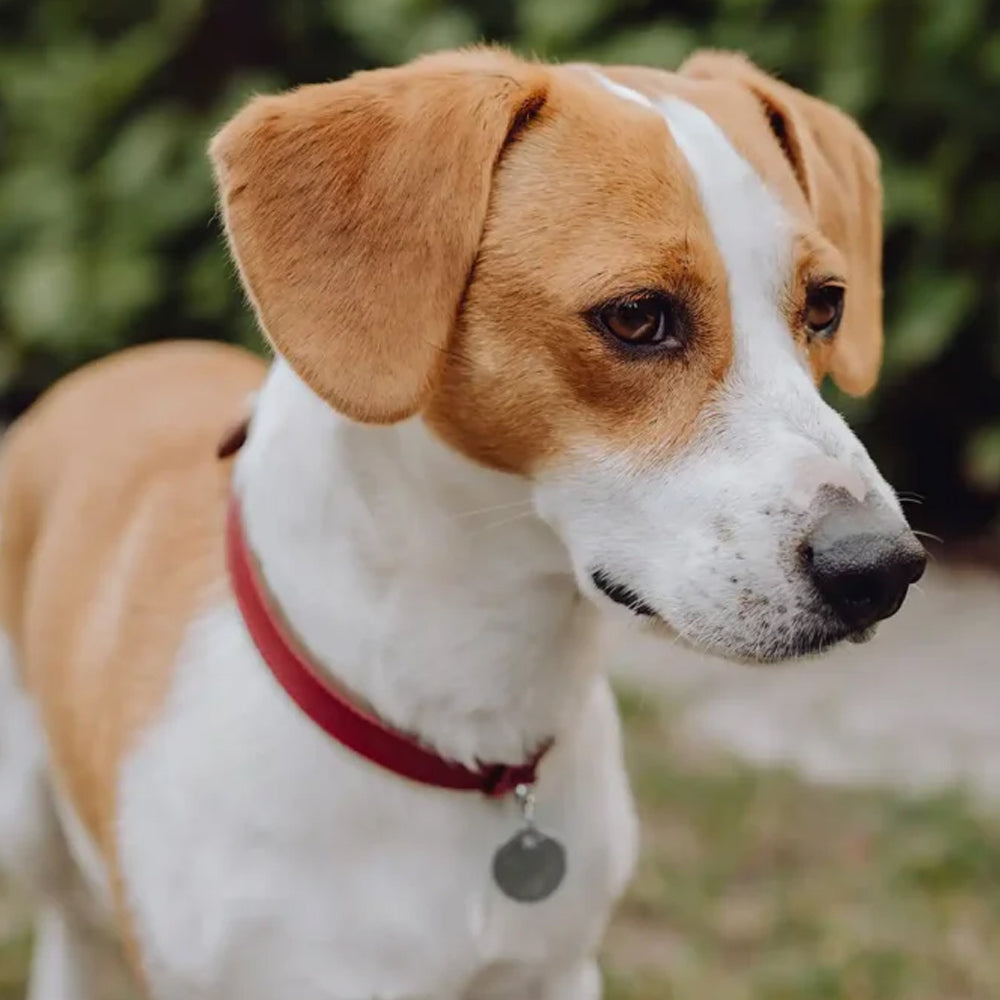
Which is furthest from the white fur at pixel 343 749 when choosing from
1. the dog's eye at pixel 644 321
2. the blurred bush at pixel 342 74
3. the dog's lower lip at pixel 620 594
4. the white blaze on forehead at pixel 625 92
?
the blurred bush at pixel 342 74

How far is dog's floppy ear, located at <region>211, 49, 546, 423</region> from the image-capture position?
7.22 feet

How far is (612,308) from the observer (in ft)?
7.09

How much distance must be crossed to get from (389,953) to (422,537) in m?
0.56

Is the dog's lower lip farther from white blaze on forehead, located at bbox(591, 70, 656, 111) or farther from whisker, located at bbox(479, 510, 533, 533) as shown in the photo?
white blaze on forehead, located at bbox(591, 70, 656, 111)

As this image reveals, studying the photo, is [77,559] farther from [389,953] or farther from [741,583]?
[741,583]

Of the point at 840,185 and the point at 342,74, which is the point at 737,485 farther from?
the point at 342,74

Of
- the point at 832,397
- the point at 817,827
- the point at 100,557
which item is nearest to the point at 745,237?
the point at 100,557

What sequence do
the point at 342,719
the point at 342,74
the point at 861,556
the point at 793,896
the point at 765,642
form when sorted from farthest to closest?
the point at 342,74 → the point at 793,896 → the point at 342,719 → the point at 765,642 → the point at 861,556

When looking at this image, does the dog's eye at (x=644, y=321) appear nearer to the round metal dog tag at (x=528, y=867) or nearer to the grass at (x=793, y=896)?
the round metal dog tag at (x=528, y=867)

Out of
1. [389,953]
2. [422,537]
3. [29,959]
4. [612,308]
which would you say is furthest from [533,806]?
[29,959]

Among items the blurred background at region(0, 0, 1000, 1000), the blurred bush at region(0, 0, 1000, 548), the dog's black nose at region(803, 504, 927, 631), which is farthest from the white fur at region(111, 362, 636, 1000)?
the blurred bush at region(0, 0, 1000, 548)

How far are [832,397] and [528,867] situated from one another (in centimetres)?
309

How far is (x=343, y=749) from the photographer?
2.42 meters

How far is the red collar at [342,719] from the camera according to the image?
2416mm
